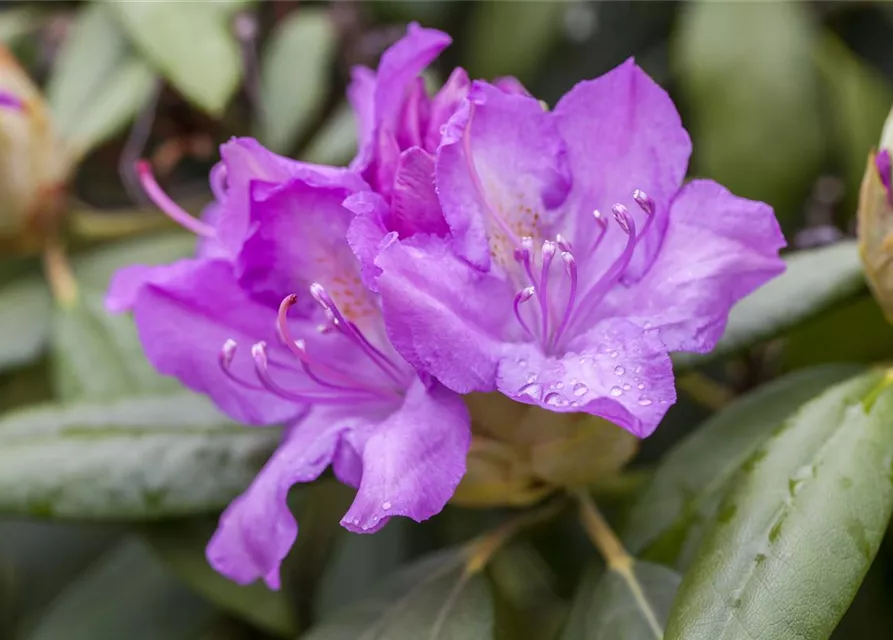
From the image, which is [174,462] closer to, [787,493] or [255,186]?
[255,186]

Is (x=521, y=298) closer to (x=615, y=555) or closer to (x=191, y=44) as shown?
(x=615, y=555)

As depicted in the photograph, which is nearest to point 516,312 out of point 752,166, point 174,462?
point 174,462

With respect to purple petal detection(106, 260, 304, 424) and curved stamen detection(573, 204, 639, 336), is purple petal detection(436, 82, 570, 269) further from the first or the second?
purple petal detection(106, 260, 304, 424)

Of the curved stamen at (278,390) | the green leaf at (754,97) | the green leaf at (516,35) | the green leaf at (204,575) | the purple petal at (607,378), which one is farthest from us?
the green leaf at (516,35)

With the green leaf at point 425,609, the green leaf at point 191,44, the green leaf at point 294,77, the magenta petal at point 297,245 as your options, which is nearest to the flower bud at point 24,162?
the green leaf at point 191,44

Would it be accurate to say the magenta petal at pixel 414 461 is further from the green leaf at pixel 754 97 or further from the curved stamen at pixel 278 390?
the green leaf at pixel 754 97

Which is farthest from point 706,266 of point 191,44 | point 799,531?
point 191,44

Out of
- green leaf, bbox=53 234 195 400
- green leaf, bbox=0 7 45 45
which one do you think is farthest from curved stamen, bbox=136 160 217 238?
green leaf, bbox=0 7 45 45
